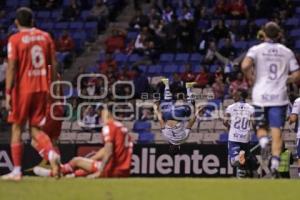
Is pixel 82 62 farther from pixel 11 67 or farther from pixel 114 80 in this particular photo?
pixel 11 67

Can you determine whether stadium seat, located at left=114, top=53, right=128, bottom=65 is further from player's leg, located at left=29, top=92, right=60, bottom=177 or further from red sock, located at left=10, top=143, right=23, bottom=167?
red sock, located at left=10, top=143, right=23, bottom=167

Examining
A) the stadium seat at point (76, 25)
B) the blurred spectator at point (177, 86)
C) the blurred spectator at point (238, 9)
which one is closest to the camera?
the blurred spectator at point (177, 86)

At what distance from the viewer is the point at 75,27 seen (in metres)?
27.7

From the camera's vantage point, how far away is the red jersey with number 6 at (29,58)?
1078 centimetres

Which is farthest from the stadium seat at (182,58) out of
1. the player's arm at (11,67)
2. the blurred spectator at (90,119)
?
the player's arm at (11,67)

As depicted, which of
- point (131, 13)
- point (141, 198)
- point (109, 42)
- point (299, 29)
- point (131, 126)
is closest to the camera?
point (141, 198)

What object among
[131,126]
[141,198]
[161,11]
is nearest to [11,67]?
[141,198]

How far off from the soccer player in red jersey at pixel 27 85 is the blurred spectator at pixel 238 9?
15.1 m

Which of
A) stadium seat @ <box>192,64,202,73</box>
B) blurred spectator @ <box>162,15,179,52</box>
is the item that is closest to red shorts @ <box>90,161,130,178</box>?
stadium seat @ <box>192,64,202,73</box>

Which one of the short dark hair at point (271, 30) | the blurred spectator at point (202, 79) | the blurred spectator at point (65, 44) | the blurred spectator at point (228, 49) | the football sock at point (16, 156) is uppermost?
the blurred spectator at point (65, 44)

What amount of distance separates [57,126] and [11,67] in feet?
5.28

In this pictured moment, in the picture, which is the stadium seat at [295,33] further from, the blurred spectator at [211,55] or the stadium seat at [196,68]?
the stadium seat at [196,68]

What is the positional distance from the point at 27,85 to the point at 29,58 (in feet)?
1.09

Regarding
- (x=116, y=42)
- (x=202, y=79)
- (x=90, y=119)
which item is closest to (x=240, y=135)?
(x=202, y=79)
